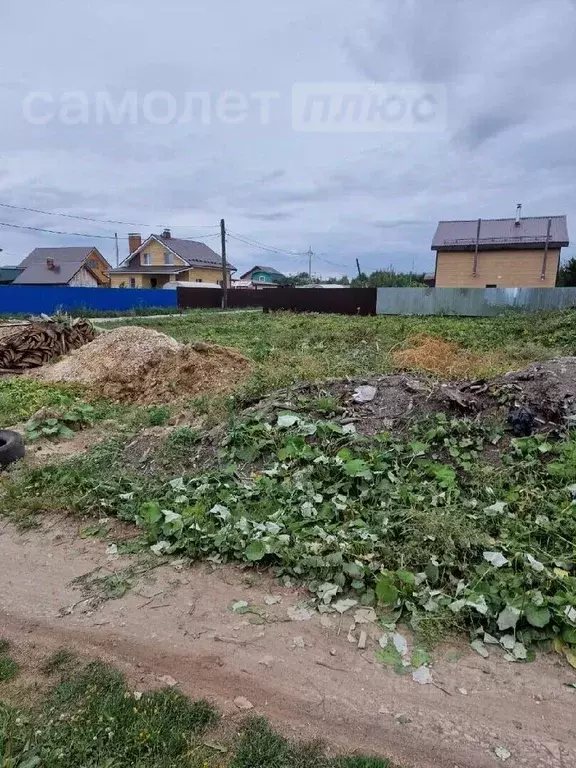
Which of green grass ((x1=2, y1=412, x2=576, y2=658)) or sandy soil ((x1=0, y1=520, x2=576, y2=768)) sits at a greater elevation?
green grass ((x1=2, y1=412, x2=576, y2=658))

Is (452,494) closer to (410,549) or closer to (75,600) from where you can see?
(410,549)

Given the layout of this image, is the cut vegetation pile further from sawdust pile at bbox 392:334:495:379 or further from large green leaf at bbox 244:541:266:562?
sawdust pile at bbox 392:334:495:379

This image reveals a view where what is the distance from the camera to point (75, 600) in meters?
2.73

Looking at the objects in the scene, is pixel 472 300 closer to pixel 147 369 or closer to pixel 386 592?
pixel 147 369

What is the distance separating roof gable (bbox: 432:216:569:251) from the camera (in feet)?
89.1

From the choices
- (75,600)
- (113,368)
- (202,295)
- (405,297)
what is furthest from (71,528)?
(202,295)

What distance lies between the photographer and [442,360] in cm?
857

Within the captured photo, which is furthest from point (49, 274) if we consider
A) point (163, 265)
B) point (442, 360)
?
point (442, 360)

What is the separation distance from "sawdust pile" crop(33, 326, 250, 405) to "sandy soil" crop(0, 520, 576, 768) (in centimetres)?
439

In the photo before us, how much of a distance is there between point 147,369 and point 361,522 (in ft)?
19.2

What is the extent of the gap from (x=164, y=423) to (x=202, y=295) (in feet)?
81.7

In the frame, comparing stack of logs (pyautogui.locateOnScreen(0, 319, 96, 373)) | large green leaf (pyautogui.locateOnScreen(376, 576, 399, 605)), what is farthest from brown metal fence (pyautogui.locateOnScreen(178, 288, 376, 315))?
large green leaf (pyautogui.locateOnScreen(376, 576, 399, 605))

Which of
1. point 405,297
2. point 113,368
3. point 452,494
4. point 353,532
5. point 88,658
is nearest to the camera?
point 88,658

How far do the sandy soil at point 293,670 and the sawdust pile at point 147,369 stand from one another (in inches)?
173
